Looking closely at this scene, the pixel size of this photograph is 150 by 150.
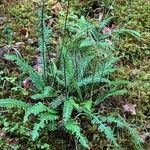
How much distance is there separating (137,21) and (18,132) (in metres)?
2.30

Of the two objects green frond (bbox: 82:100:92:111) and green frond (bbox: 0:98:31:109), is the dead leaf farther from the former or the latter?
green frond (bbox: 0:98:31:109)

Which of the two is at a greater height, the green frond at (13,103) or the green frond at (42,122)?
the green frond at (13,103)

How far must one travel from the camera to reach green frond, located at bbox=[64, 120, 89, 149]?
3.78 meters

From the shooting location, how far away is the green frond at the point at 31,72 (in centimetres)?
424

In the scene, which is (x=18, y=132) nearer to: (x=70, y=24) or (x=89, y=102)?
(x=89, y=102)

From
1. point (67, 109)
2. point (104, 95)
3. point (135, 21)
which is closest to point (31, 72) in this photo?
point (67, 109)

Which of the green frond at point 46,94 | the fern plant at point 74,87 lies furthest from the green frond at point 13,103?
the green frond at point 46,94

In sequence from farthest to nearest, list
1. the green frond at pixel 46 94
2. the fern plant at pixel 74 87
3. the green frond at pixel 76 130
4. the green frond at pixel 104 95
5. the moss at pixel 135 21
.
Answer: the moss at pixel 135 21
the green frond at pixel 104 95
the green frond at pixel 46 94
the fern plant at pixel 74 87
the green frond at pixel 76 130

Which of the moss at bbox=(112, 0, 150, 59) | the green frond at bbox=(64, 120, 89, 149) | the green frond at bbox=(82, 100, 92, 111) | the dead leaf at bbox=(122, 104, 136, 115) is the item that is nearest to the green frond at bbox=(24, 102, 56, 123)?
the green frond at bbox=(64, 120, 89, 149)

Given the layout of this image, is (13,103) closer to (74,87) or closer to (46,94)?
(46,94)

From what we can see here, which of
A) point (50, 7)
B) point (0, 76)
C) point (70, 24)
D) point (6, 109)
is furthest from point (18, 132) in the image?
point (50, 7)

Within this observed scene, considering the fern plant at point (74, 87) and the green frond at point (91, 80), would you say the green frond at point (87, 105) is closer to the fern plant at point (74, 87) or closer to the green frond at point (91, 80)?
the fern plant at point (74, 87)

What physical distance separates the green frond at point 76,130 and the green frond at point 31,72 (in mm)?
540

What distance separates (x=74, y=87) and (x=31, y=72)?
0.48 m
